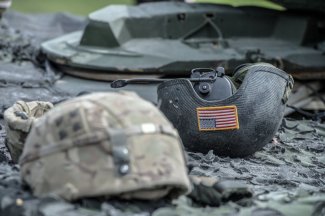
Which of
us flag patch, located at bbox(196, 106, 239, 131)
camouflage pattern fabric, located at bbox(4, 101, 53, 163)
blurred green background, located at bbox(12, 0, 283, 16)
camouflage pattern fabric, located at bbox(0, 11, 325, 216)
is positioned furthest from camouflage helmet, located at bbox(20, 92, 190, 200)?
blurred green background, located at bbox(12, 0, 283, 16)

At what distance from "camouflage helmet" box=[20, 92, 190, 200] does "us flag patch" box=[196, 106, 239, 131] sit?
2.70 feet

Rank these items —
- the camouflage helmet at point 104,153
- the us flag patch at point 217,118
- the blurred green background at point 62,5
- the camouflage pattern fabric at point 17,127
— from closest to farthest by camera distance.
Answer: the camouflage helmet at point 104,153, the camouflage pattern fabric at point 17,127, the us flag patch at point 217,118, the blurred green background at point 62,5

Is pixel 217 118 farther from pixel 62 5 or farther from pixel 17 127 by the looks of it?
pixel 62 5

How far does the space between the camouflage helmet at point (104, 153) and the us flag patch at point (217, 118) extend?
823 mm

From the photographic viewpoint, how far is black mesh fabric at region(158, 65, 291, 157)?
3201 millimetres

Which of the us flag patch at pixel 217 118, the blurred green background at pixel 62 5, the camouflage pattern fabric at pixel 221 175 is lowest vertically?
the blurred green background at pixel 62 5

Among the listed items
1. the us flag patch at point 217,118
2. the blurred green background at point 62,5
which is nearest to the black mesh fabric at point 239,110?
the us flag patch at point 217,118

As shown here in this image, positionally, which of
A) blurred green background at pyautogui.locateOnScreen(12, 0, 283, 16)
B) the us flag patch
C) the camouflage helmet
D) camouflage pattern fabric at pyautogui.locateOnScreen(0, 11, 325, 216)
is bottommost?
blurred green background at pyautogui.locateOnScreen(12, 0, 283, 16)

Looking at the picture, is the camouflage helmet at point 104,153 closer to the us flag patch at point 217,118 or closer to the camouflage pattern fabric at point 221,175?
the camouflage pattern fabric at point 221,175

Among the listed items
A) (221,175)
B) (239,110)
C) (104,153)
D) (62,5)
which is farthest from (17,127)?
(62,5)

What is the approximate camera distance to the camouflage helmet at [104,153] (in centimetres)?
224

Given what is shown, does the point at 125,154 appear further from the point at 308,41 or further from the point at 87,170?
the point at 308,41

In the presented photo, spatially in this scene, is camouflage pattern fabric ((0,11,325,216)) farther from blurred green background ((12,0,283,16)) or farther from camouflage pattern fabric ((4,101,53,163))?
blurred green background ((12,0,283,16))

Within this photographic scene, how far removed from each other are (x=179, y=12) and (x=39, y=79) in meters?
1.18
